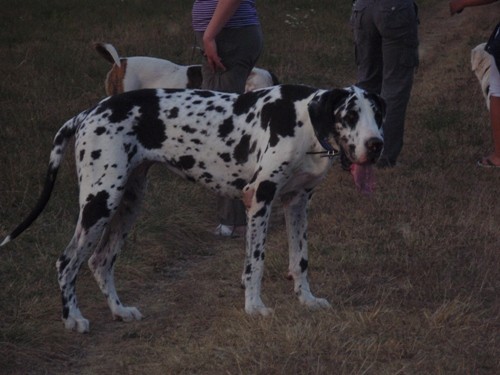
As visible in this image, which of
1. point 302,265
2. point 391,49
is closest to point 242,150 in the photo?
point 302,265

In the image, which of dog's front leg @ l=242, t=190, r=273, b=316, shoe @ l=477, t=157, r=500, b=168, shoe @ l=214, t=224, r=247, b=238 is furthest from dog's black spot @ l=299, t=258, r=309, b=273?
shoe @ l=477, t=157, r=500, b=168

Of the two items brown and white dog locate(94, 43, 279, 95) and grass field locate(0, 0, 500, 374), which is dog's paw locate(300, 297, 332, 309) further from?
brown and white dog locate(94, 43, 279, 95)

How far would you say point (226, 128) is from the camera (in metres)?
5.96

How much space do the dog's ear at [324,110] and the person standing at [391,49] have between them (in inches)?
147

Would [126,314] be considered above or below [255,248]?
below

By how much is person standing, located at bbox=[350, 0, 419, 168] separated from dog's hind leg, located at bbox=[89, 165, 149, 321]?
363 centimetres

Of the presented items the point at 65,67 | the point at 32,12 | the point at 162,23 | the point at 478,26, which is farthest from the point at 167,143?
the point at 478,26

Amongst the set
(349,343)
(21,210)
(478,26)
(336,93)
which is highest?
(336,93)

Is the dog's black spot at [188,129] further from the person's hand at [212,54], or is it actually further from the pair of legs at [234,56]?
the pair of legs at [234,56]

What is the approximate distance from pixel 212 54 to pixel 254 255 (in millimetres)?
1803

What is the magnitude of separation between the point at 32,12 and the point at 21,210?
10646 mm

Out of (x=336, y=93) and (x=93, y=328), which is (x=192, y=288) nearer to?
(x=93, y=328)

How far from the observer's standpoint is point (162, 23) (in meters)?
17.0

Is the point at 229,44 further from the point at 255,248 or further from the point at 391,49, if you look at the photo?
the point at 391,49
